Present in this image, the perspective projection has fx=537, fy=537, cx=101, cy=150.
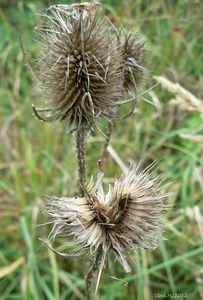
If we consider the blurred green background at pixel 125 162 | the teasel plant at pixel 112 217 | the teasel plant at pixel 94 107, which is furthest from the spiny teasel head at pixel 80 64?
the blurred green background at pixel 125 162

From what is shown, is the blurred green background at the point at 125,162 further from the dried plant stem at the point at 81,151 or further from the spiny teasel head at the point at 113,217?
the spiny teasel head at the point at 113,217

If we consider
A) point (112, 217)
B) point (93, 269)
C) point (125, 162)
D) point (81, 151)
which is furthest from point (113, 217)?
point (125, 162)

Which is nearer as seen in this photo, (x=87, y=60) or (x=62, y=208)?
(x=62, y=208)

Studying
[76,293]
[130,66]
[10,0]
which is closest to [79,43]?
[130,66]

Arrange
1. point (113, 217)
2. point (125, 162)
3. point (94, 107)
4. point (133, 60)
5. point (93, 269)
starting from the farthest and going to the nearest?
1. point (125, 162)
2. point (133, 60)
3. point (94, 107)
4. point (93, 269)
5. point (113, 217)

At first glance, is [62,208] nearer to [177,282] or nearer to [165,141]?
[177,282]

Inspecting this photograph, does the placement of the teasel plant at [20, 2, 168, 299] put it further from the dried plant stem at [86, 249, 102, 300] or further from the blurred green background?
the blurred green background

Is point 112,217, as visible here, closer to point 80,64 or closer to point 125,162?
point 80,64
